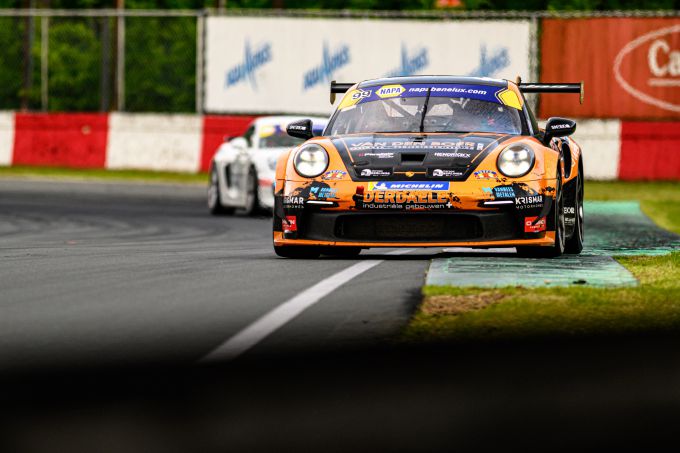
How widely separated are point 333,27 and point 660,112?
19.0 feet

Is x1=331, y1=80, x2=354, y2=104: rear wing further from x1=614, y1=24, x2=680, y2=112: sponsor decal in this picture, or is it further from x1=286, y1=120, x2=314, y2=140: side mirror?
x1=614, y1=24, x2=680, y2=112: sponsor decal

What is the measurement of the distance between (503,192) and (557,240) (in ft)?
2.08

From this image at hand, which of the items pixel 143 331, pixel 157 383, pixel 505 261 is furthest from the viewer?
pixel 505 261

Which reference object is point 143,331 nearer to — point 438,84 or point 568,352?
point 568,352

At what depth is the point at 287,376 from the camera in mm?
6238

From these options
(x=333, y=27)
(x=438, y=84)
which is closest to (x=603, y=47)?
(x=333, y=27)

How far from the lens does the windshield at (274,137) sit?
63.6ft

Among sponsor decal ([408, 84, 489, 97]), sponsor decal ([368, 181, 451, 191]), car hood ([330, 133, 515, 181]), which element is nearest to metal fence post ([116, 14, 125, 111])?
sponsor decal ([408, 84, 489, 97])

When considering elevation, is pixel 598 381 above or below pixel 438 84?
below

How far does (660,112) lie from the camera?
28.2m

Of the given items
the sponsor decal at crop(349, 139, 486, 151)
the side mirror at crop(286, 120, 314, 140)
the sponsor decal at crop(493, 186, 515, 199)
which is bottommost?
the sponsor decal at crop(493, 186, 515, 199)

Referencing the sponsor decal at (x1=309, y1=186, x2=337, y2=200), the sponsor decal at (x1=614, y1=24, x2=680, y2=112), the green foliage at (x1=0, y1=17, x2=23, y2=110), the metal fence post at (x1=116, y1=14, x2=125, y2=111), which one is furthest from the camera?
the green foliage at (x1=0, y1=17, x2=23, y2=110)

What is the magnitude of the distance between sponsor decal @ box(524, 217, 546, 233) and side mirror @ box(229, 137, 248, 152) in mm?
8711

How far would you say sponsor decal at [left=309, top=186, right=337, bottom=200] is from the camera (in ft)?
35.5
